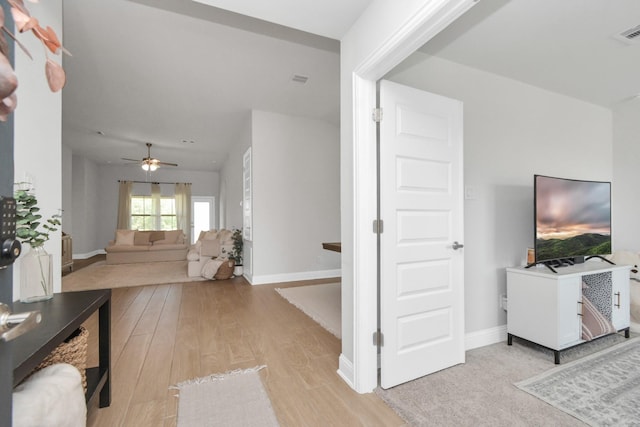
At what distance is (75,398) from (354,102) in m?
1.93

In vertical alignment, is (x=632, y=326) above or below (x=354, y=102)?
below

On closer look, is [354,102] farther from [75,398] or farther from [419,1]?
[75,398]

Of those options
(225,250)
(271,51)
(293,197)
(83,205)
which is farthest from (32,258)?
(83,205)

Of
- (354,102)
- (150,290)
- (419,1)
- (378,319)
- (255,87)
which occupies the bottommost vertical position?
(150,290)

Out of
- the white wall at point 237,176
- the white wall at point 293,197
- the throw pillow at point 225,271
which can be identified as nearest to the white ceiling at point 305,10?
the white wall at point 293,197

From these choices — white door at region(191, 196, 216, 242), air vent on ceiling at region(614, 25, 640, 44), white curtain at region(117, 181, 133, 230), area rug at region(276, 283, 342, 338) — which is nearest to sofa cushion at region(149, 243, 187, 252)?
white curtain at region(117, 181, 133, 230)

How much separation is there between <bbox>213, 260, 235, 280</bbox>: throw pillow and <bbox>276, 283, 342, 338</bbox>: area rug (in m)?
1.26

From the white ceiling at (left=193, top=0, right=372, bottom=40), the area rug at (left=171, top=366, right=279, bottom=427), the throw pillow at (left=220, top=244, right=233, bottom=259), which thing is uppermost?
the white ceiling at (left=193, top=0, right=372, bottom=40)

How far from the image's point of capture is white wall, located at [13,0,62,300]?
159cm

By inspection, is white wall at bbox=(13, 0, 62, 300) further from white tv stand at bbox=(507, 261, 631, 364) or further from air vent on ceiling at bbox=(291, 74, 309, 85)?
white tv stand at bbox=(507, 261, 631, 364)

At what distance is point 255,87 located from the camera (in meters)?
3.92

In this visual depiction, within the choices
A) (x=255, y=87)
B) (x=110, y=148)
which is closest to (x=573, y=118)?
(x=255, y=87)

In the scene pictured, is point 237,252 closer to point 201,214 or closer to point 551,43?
point 551,43

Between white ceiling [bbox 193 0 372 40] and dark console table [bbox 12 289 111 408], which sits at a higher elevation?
white ceiling [bbox 193 0 372 40]
